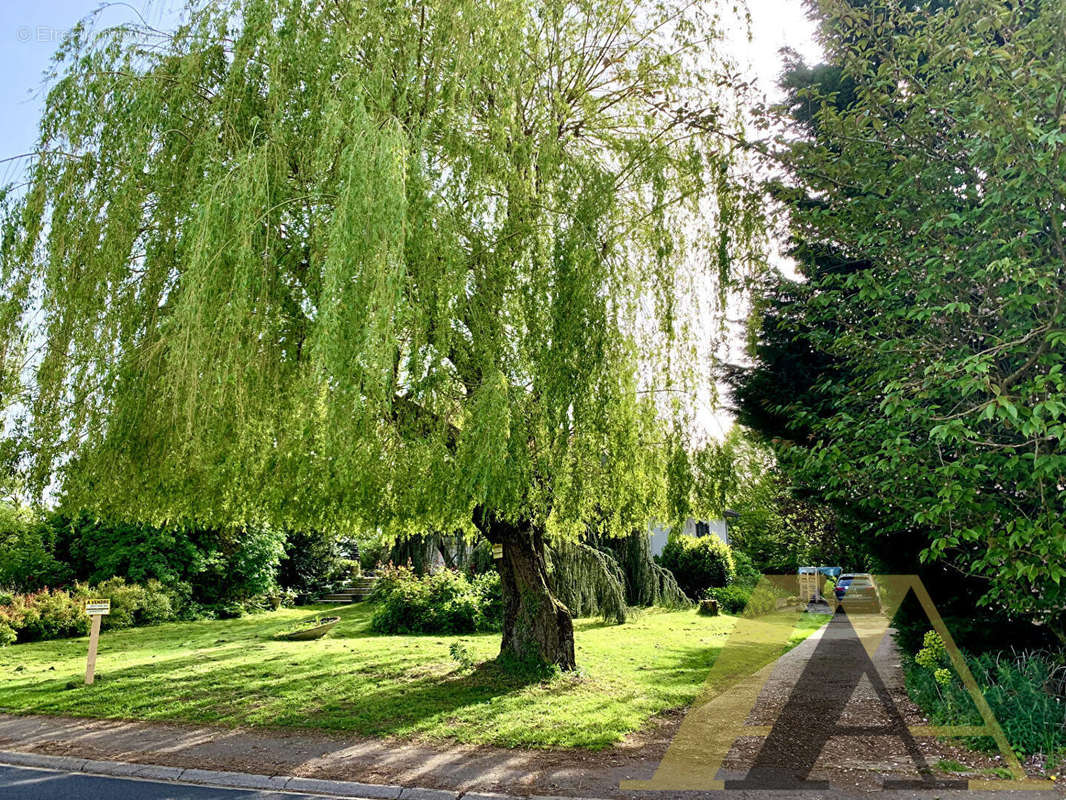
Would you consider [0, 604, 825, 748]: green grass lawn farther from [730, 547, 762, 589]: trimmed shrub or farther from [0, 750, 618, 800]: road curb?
[730, 547, 762, 589]: trimmed shrub

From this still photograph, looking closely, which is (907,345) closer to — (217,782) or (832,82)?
(832,82)

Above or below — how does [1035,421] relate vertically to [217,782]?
above

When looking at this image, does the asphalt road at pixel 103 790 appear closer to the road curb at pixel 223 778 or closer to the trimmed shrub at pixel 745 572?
the road curb at pixel 223 778

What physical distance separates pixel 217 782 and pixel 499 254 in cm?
562

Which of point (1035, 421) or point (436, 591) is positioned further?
point (436, 591)

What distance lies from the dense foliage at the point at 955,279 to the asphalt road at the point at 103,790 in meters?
5.83

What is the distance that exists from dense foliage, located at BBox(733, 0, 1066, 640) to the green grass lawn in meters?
3.87

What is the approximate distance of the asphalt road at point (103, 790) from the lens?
5.85 m

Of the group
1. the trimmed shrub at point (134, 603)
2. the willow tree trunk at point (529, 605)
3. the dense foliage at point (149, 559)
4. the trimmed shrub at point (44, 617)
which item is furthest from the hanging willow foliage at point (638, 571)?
the trimmed shrub at point (44, 617)

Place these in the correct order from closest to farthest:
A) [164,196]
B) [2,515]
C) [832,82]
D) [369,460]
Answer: [369,460] < [164,196] < [832,82] < [2,515]

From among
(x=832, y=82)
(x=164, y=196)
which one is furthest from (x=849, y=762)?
(x=164, y=196)

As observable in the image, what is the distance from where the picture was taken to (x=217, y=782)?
6.18m

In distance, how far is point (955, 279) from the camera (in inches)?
245

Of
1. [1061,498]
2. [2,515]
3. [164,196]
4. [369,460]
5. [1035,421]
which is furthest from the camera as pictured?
[2,515]
